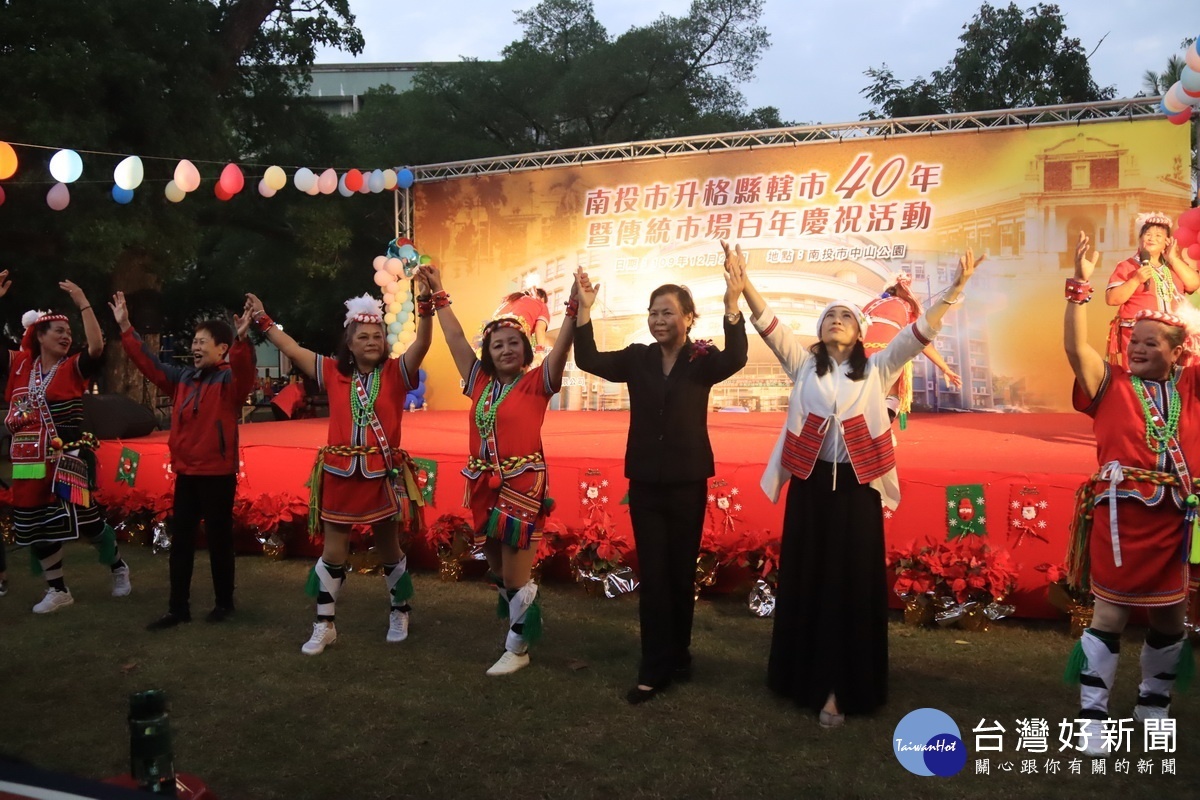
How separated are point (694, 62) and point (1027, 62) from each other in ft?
22.4

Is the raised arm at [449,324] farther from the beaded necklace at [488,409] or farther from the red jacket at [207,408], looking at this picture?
the red jacket at [207,408]

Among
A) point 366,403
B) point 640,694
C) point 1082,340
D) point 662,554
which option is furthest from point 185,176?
point 1082,340

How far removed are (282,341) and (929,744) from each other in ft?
9.44

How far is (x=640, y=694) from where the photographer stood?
3.34 m

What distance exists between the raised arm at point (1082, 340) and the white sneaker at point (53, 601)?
4699 millimetres

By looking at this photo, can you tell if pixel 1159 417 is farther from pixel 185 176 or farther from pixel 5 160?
pixel 185 176

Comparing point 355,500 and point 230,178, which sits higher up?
point 230,178

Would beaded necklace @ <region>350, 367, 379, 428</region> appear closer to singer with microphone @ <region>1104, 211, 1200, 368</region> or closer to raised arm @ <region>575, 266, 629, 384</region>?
raised arm @ <region>575, 266, 629, 384</region>

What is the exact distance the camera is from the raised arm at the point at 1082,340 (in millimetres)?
2867

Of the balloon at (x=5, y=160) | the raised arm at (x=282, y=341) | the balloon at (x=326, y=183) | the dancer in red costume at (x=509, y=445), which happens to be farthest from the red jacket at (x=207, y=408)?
the balloon at (x=326, y=183)

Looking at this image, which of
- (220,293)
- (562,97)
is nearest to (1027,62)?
(562,97)

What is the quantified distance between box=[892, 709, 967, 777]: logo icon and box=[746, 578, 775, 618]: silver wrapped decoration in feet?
4.35

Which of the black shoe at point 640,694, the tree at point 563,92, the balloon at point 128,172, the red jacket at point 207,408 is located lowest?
the black shoe at point 640,694

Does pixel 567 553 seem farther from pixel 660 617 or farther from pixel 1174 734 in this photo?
pixel 1174 734
